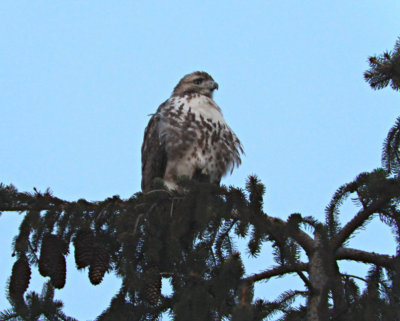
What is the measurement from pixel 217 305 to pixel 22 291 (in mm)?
964

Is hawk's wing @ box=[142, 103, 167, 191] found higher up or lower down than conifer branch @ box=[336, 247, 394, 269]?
higher up

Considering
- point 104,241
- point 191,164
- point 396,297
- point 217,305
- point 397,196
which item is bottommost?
point 217,305

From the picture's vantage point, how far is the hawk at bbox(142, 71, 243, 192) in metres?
5.62

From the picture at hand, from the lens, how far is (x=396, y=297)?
2957 millimetres

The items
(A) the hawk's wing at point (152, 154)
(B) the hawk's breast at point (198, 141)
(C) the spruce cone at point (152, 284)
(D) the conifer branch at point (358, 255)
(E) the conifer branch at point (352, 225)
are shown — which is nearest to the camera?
(C) the spruce cone at point (152, 284)

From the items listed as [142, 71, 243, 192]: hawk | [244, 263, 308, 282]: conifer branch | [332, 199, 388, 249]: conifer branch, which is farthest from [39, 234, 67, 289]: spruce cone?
[142, 71, 243, 192]: hawk

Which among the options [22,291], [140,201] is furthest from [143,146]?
[22,291]

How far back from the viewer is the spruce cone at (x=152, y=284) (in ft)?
9.38

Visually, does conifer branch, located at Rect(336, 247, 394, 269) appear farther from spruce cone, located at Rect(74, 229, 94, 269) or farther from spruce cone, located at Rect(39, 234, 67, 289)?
spruce cone, located at Rect(39, 234, 67, 289)

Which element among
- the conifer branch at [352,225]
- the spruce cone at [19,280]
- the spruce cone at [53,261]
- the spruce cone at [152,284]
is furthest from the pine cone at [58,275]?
the conifer branch at [352,225]

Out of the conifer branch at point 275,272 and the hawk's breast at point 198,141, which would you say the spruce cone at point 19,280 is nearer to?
the conifer branch at point 275,272

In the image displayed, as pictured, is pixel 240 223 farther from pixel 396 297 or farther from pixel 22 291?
pixel 22 291

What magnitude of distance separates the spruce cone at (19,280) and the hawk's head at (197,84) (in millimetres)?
3855

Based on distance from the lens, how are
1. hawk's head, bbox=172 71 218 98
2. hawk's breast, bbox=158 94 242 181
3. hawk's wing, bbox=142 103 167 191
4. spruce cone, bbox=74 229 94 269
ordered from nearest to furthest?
spruce cone, bbox=74 229 94 269 → hawk's breast, bbox=158 94 242 181 → hawk's wing, bbox=142 103 167 191 → hawk's head, bbox=172 71 218 98
